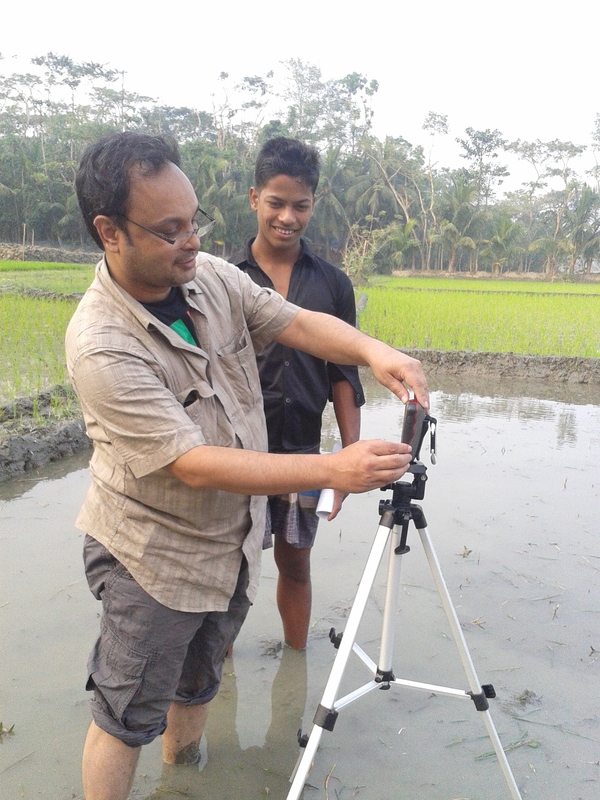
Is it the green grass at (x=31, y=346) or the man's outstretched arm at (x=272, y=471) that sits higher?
the man's outstretched arm at (x=272, y=471)

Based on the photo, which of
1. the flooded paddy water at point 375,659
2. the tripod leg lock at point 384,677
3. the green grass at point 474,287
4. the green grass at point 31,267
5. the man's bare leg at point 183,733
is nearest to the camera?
the tripod leg lock at point 384,677

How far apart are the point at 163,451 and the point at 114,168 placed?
53 cm

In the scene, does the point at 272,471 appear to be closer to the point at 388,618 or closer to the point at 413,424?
the point at 413,424

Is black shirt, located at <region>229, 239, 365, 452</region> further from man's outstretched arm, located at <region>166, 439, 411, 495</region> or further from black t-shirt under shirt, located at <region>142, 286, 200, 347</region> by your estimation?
man's outstretched arm, located at <region>166, 439, 411, 495</region>

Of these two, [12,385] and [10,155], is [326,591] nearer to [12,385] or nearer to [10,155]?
[12,385]

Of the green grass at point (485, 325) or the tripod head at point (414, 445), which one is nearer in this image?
the tripod head at point (414, 445)

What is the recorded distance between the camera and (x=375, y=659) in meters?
2.52

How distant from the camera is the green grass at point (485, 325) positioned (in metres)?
8.47

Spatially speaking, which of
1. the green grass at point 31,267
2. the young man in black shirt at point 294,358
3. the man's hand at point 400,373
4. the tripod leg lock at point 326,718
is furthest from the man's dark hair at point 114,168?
the green grass at point 31,267

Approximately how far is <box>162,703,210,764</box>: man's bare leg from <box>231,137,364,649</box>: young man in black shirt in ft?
1.65

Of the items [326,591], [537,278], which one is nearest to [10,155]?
[537,278]

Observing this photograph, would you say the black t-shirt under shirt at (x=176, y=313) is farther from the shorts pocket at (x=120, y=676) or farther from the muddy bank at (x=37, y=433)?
the muddy bank at (x=37, y=433)

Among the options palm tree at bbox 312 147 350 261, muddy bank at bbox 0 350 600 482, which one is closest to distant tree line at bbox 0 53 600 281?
palm tree at bbox 312 147 350 261

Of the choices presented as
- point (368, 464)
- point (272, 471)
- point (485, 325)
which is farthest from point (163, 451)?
point (485, 325)
